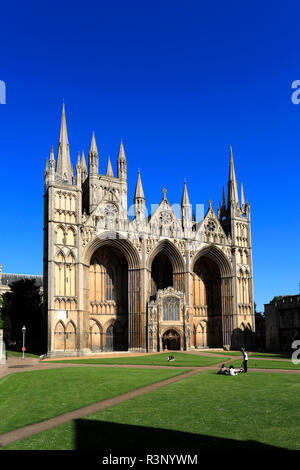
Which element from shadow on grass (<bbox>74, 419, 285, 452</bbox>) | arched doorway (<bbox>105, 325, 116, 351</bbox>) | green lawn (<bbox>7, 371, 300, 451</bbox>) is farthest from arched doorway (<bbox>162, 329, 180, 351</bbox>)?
shadow on grass (<bbox>74, 419, 285, 452</bbox>)

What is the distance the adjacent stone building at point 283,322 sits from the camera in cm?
5466

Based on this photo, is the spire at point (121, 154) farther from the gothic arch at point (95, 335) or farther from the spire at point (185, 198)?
the gothic arch at point (95, 335)

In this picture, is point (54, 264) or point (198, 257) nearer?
point (54, 264)

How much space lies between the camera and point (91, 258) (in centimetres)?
6631

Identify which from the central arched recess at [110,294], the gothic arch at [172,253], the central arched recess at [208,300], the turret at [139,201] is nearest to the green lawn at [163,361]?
the central arched recess at [110,294]

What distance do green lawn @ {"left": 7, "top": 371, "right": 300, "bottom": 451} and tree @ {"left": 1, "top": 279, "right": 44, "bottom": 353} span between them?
4855 centimetres

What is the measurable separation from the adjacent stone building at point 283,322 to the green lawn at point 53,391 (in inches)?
1133

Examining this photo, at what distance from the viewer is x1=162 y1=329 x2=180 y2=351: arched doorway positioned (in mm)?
64562

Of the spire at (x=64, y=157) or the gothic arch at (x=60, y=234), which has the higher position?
the spire at (x=64, y=157)

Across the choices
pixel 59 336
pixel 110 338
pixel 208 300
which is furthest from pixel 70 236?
pixel 208 300
